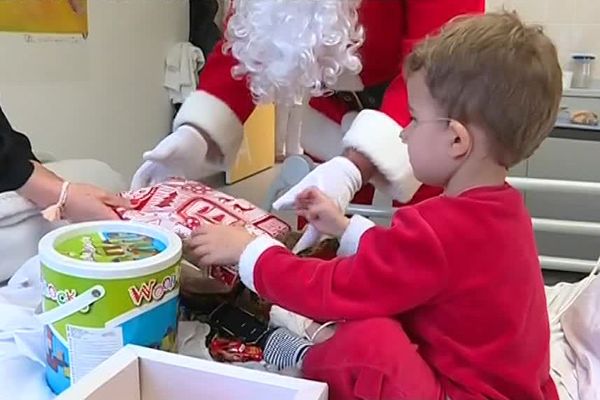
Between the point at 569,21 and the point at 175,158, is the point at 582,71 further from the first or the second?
the point at 175,158

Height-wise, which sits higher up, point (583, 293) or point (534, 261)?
point (534, 261)

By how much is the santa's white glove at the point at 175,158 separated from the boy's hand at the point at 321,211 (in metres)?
0.28

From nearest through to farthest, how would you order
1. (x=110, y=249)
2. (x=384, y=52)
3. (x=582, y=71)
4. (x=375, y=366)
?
(x=375, y=366), (x=110, y=249), (x=384, y=52), (x=582, y=71)

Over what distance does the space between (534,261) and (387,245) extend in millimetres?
164

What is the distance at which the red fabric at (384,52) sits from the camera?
1.04 metres

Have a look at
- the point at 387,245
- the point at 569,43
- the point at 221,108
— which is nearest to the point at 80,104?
the point at 221,108

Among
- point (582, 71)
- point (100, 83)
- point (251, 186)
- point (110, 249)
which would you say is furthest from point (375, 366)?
point (251, 186)

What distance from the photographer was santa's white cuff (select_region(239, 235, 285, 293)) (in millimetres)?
779

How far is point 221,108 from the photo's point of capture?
3.95ft

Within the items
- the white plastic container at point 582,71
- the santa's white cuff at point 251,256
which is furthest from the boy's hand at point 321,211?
the white plastic container at point 582,71

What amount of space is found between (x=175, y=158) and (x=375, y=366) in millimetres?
567

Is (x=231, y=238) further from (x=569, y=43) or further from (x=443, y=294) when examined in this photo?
(x=569, y=43)

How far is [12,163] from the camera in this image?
996 millimetres

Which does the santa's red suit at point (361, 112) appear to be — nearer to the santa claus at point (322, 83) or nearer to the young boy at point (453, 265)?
the santa claus at point (322, 83)
